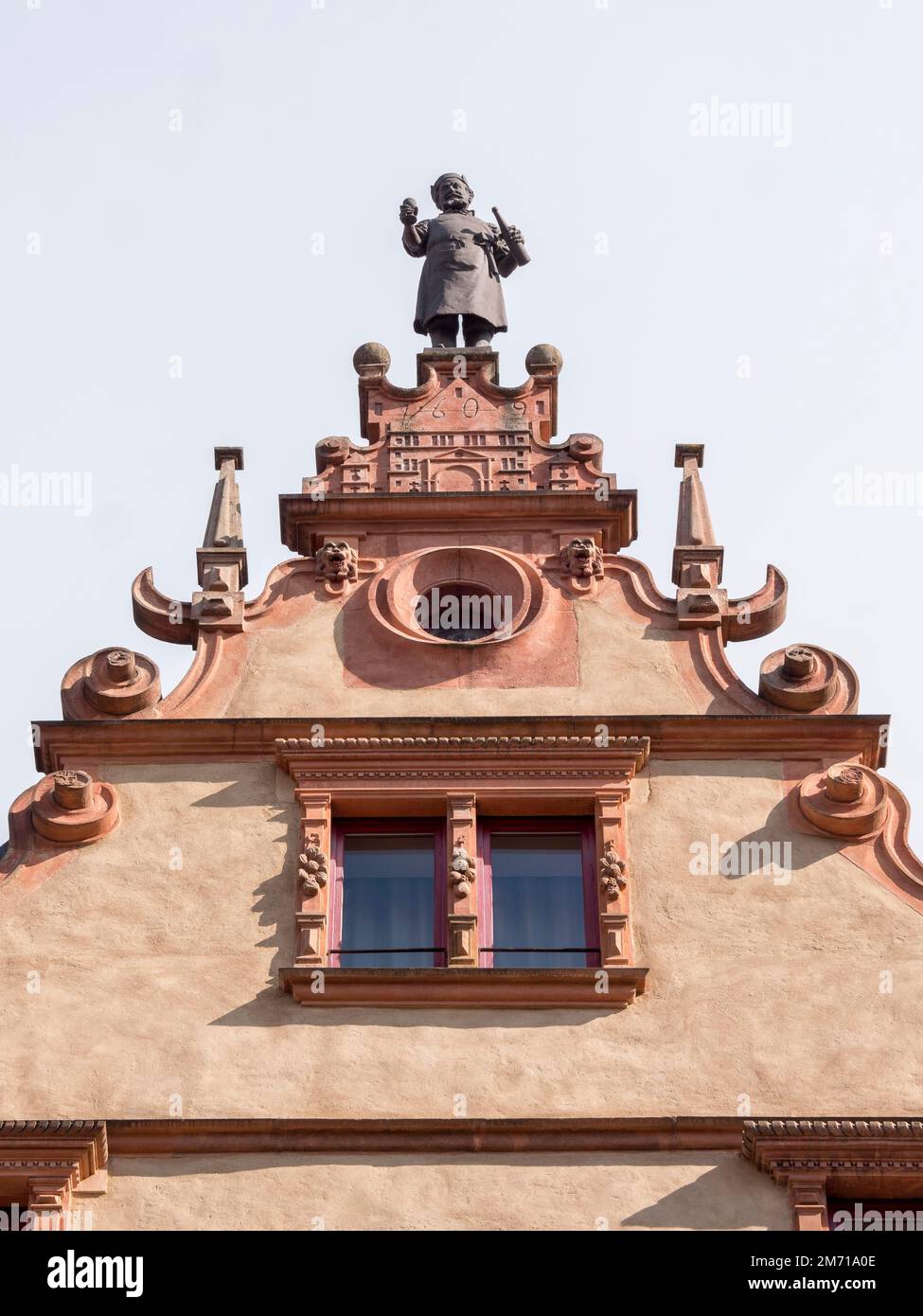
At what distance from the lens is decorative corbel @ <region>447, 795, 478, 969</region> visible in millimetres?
18438

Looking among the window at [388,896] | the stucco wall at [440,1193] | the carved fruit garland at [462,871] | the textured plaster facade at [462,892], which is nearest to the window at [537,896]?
the textured plaster facade at [462,892]

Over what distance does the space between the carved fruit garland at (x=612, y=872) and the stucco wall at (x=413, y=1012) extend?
167 millimetres

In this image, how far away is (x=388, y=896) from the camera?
19.1 meters

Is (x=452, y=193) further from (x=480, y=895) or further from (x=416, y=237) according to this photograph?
(x=480, y=895)

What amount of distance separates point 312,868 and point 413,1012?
1292 mm

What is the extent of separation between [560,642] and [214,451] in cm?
351

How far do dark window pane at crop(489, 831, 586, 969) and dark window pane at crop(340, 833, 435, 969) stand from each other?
18.4 inches

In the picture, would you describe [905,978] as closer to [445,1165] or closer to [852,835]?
[852,835]

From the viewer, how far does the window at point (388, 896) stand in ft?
61.2

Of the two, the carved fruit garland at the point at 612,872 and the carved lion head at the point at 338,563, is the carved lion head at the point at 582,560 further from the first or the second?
the carved fruit garland at the point at 612,872

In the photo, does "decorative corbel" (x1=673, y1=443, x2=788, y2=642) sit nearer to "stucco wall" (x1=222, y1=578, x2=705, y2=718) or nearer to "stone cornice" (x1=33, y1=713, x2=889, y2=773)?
"stucco wall" (x1=222, y1=578, x2=705, y2=718)

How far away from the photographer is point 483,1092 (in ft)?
57.9
